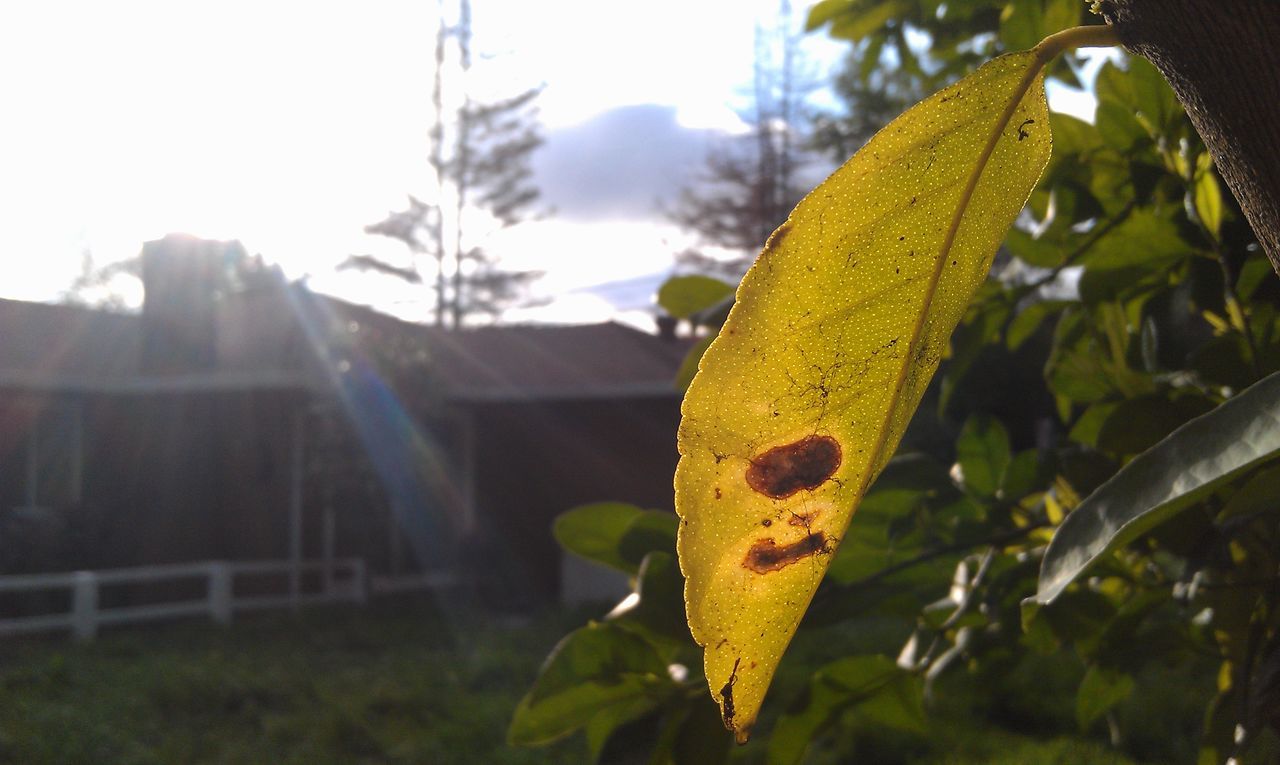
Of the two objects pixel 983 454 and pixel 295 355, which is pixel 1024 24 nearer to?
pixel 983 454

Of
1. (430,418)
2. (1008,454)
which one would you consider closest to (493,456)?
(430,418)

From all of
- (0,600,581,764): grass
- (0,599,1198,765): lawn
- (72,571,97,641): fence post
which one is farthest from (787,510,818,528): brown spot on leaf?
(72,571,97,641): fence post

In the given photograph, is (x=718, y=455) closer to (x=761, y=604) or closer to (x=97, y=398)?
(x=761, y=604)

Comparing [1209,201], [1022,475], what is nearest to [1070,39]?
[1209,201]

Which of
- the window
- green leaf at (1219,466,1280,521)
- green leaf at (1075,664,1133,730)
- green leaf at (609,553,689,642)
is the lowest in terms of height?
the window

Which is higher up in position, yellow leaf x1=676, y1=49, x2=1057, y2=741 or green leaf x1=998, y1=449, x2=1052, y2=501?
yellow leaf x1=676, y1=49, x2=1057, y2=741

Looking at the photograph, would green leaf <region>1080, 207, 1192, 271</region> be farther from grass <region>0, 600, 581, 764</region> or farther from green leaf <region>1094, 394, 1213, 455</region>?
grass <region>0, 600, 581, 764</region>

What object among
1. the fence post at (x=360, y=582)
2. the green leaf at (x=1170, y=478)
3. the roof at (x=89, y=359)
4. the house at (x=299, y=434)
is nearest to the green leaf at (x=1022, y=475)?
the green leaf at (x=1170, y=478)
